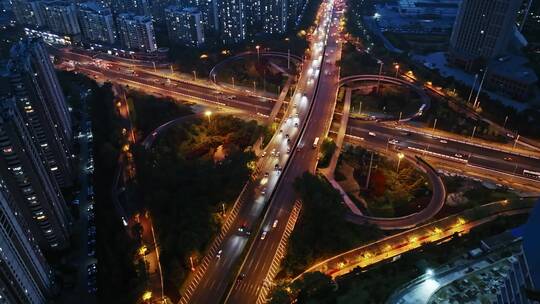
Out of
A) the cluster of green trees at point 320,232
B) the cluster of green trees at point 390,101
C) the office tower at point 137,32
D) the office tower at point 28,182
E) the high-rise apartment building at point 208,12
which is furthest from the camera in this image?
the high-rise apartment building at point 208,12

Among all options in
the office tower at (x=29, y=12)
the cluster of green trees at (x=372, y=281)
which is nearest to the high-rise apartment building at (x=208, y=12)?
the office tower at (x=29, y=12)

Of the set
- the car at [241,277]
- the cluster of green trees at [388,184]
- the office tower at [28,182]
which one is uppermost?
the office tower at [28,182]

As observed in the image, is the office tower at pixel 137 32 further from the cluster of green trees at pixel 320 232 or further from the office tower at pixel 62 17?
the cluster of green trees at pixel 320 232

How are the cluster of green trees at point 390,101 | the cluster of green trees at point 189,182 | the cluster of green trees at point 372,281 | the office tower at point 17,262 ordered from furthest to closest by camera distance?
the cluster of green trees at point 390,101
the cluster of green trees at point 189,182
the cluster of green trees at point 372,281
the office tower at point 17,262

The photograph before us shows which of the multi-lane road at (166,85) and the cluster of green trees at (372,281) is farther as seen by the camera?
the multi-lane road at (166,85)

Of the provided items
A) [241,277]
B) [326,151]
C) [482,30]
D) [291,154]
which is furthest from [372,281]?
[482,30]

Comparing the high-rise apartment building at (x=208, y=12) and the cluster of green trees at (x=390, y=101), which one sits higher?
the high-rise apartment building at (x=208, y=12)
